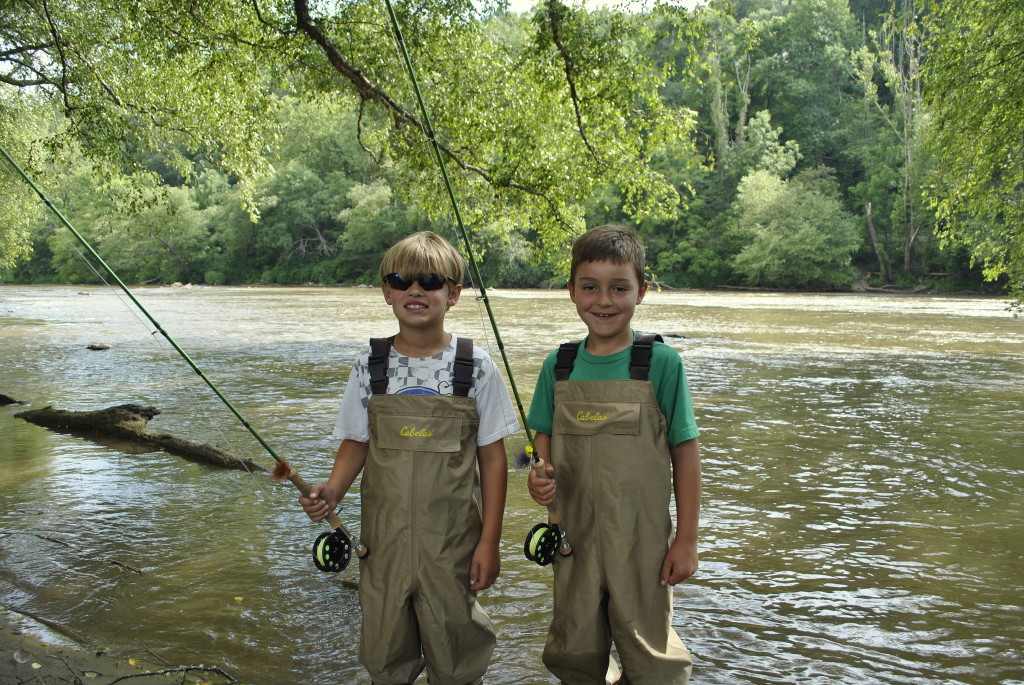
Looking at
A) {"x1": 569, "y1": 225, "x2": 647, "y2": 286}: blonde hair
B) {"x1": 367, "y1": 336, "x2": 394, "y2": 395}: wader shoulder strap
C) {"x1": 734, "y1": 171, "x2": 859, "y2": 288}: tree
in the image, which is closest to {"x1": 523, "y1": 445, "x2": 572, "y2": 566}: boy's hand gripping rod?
{"x1": 367, "y1": 336, "x2": 394, "y2": 395}: wader shoulder strap

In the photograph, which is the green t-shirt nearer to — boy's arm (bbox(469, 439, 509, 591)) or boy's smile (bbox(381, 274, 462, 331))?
boy's arm (bbox(469, 439, 509, 591))

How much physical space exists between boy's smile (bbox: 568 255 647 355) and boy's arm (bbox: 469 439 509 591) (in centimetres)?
45

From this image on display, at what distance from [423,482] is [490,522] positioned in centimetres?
23

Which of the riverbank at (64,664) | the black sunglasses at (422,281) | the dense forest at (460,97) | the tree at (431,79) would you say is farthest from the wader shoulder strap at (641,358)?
the tree at (431,79)

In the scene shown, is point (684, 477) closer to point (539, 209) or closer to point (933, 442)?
point (933, 442)

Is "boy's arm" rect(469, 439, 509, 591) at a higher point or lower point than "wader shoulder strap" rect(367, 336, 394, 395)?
lower

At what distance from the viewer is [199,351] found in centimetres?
1609

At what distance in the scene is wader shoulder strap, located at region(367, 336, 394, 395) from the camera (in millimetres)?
2604

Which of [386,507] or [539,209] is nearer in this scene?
[386,507]

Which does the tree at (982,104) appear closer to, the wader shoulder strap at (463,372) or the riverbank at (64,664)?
the wader shoulder strap at (463,372)

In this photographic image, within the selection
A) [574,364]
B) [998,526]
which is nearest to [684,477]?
[574,364]

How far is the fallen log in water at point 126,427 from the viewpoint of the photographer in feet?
Answer: 22.8

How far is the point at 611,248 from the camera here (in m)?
2.59

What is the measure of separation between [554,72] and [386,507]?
8461 millimetres
